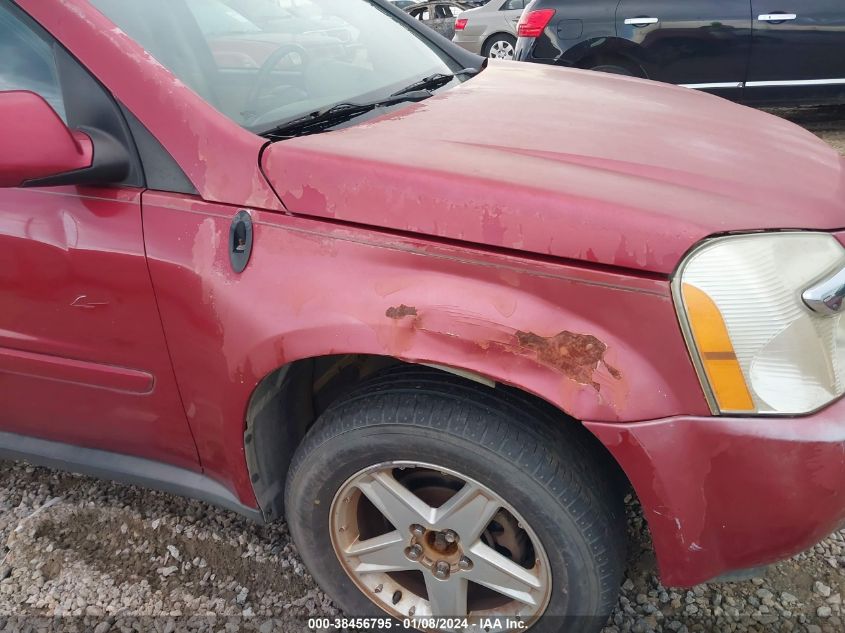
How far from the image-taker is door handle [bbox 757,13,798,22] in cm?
510

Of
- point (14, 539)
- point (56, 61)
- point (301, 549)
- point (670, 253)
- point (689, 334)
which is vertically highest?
point (56, 61)

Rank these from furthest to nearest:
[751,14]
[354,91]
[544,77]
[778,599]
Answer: [751,14], [544,77], [354,91], [778,599]

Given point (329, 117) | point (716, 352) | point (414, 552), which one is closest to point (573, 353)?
point (716, 352)

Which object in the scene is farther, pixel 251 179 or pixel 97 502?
pixel 97 502

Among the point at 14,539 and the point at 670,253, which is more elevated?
the point at 670,253

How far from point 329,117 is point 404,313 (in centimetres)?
71

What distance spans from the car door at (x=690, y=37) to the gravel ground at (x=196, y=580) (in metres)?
4.31

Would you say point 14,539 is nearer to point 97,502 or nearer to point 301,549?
point 97,502

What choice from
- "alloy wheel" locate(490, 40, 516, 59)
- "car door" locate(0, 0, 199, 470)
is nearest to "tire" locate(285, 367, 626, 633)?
"car door" locate(0, 0, 199, 470)

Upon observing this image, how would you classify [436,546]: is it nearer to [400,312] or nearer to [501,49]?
[400,312]

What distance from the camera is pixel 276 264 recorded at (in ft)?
4.62

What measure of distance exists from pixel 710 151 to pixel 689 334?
63cm

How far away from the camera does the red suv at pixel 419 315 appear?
124 cm

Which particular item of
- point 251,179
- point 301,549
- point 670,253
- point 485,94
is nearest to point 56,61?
point 251,179
